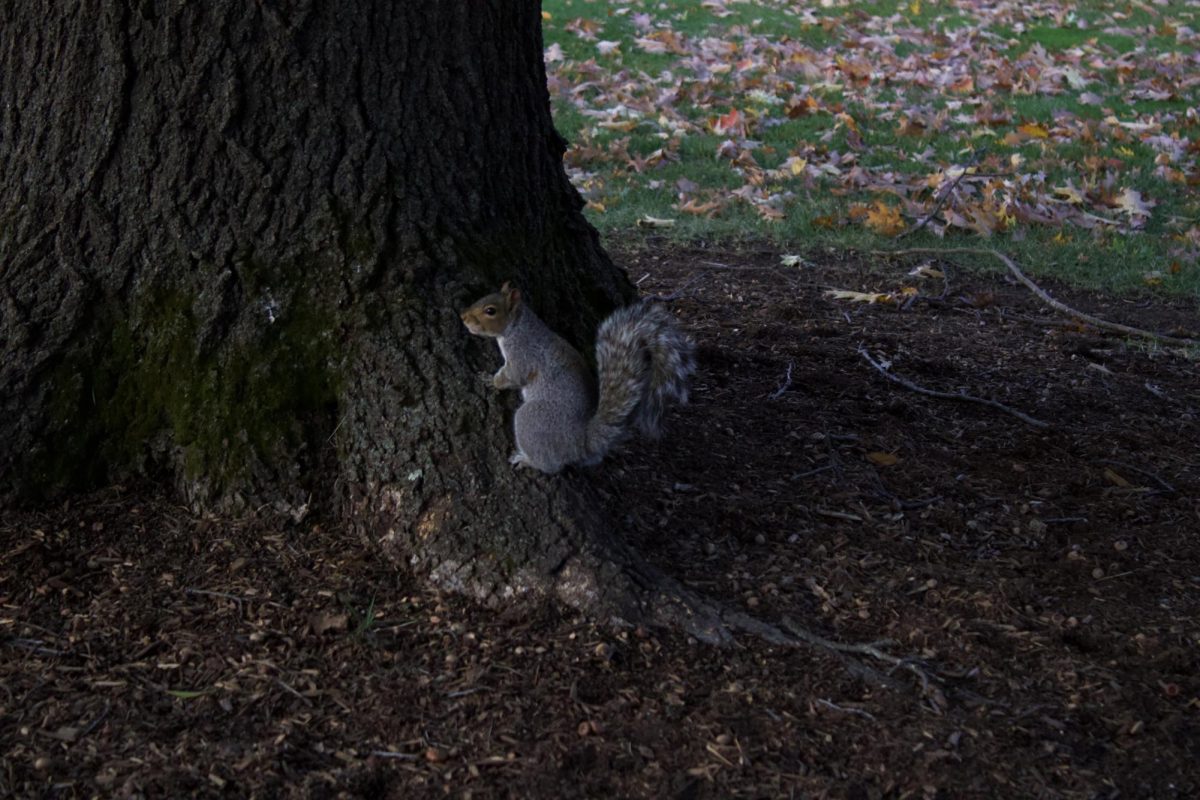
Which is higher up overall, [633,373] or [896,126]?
[633,373]

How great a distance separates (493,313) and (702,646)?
1.00 metres

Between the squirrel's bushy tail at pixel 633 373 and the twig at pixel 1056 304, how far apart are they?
9.50ft

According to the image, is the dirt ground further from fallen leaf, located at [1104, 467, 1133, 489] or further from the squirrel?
the squirrel

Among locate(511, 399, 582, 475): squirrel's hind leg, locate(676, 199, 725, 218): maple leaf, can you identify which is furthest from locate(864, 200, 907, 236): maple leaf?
locate(511, 399, 582, 475): squirrel's hind leg

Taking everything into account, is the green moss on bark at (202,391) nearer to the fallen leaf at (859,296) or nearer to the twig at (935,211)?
the fallen leaf at (859,296)

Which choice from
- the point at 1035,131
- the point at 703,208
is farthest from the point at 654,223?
the point at 1035,131

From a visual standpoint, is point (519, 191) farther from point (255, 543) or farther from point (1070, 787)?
point (1070, 787)

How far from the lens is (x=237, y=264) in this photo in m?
3.09

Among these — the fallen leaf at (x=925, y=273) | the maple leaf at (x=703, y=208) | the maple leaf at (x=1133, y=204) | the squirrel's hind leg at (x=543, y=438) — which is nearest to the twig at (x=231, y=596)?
the squirrel's hind leg at (x=543, y=438)

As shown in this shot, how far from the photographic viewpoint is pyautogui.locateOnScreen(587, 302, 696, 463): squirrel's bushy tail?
305 cm

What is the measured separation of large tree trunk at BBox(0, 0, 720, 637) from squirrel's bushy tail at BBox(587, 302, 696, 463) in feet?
0.60

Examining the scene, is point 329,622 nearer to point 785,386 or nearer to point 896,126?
point 785,386

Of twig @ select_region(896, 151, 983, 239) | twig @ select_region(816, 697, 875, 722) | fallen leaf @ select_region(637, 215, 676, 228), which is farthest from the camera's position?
fallen leaf @ select_region(637, 215, 676, 228)

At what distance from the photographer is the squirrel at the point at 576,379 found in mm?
2992
